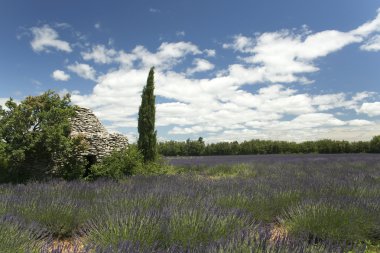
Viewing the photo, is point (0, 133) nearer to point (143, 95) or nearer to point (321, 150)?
point (143, 95)

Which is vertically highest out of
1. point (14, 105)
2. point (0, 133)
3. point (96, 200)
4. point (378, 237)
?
point (14, 105)

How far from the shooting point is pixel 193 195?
491 centimetres

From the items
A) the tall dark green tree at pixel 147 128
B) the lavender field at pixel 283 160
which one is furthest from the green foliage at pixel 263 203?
the lavender field at pixel 283 160

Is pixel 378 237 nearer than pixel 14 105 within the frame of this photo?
Yes

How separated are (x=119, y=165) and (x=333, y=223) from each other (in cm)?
656

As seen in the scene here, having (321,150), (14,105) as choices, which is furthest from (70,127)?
(321,150)

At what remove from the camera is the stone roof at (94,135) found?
30.9ft

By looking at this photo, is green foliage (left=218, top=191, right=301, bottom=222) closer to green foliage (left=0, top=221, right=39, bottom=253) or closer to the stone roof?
green foliage (left=0, top=221, right=39, bottom=253)

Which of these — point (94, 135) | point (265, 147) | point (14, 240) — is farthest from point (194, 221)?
point (265, 147)

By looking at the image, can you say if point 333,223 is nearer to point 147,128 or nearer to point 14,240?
point 14,240

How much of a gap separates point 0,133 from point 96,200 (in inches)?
193

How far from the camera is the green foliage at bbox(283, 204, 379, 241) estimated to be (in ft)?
12.2

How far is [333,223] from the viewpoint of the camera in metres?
3.83

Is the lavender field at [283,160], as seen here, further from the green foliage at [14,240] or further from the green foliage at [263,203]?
the green foliage at [14,240]
